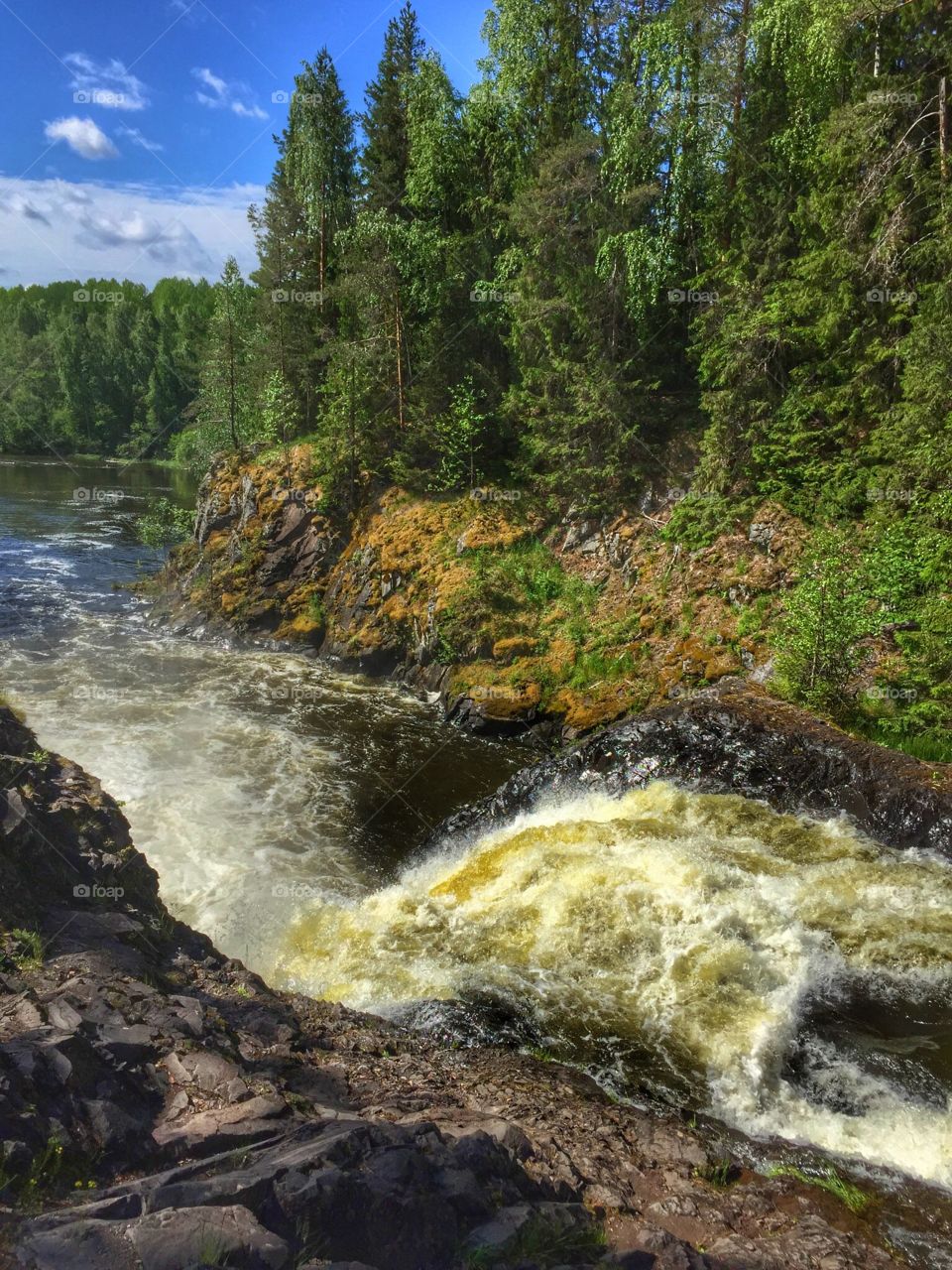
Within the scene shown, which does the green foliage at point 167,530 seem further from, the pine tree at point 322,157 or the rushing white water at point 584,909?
the rushing white water at point 584,909

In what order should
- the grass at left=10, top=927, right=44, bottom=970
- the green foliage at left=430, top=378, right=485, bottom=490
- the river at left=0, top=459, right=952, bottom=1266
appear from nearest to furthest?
the grass at left=10, top=927, right=44, bottom=970 < the river at left=0, top=459, right=952, bottom=1266 < the green foliage at left=430, top=378, right=485, bottom=490

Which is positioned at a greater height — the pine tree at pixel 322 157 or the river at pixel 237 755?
the pine tree at pixel 322 157

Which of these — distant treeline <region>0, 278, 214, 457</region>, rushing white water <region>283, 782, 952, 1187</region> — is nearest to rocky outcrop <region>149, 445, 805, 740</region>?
rushing white water <region>283, 782, 952, 1187</region>

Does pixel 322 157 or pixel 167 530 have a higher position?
pixel 322 157

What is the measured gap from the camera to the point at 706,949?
26.1 ft

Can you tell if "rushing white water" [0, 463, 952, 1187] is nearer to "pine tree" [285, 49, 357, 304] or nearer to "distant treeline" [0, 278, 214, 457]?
"pine tree" [285, 49, 357, 304]

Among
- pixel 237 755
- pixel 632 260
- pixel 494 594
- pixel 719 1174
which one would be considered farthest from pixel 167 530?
pixel 719 1174

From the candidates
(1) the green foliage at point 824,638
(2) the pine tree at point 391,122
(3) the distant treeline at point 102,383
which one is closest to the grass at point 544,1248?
(1) the green foliage at point 824,638

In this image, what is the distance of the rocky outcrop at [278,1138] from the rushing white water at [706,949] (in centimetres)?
102

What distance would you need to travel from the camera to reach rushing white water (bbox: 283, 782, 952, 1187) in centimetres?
634

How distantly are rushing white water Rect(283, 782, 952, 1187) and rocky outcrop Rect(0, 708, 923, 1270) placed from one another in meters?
1.02

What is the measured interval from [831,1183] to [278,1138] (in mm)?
4174

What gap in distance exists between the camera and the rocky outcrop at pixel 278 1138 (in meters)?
3.32

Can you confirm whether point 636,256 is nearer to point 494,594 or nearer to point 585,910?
point 494,594
